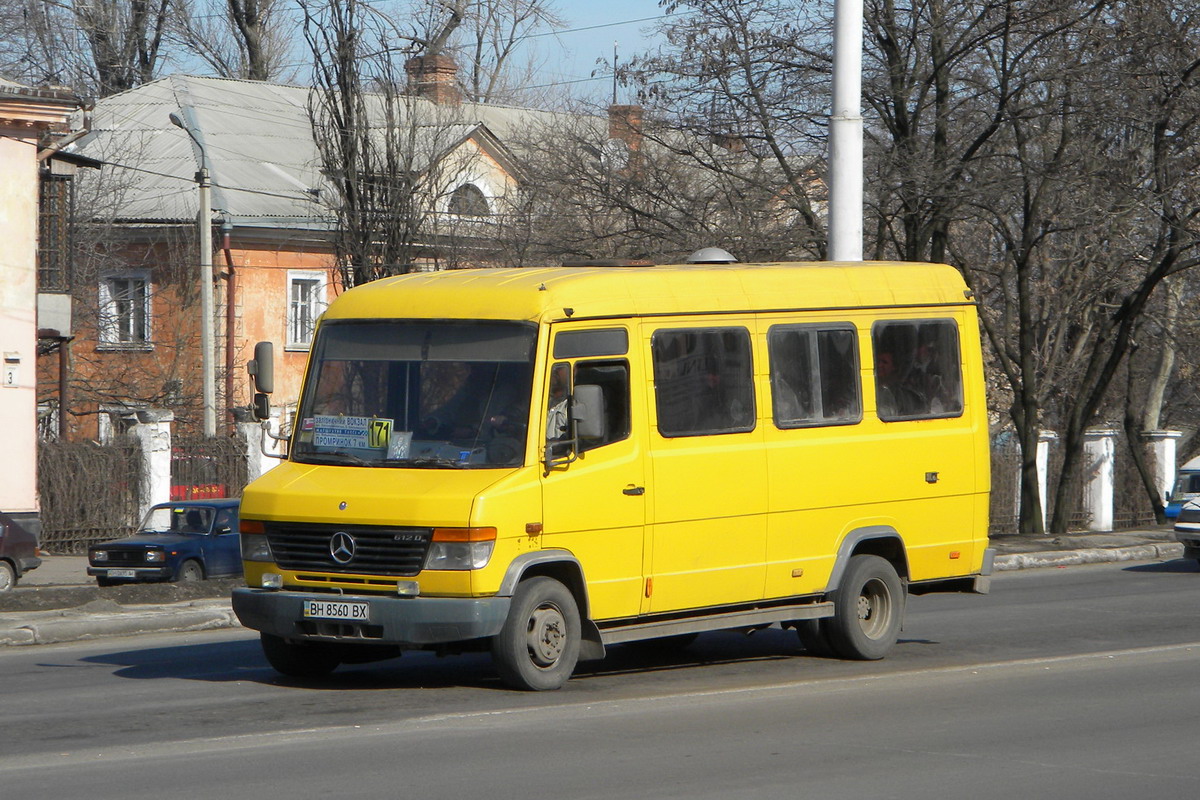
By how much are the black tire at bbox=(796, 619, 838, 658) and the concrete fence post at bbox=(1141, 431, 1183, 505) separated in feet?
76.9

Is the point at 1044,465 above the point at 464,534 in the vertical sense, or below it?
below

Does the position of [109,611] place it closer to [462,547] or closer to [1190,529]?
[462,547]

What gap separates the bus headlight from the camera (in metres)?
9.05

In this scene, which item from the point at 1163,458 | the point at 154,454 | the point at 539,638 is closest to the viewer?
the point at 539,638

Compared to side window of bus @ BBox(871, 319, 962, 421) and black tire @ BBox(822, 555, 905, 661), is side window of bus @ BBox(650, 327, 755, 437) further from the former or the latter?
black tire @ BBox(822, 555, 905, 661)

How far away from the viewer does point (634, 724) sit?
28.1ft

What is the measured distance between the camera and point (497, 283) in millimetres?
10023

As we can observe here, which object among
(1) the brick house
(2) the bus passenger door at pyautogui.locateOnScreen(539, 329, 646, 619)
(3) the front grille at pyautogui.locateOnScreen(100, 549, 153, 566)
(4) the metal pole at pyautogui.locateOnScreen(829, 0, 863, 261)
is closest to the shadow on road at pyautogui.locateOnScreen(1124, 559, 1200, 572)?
(4) the metal pole at pyautogui.locateOnScreen(829, 0, 863, 261)

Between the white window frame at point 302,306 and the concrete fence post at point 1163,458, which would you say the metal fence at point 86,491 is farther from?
the concrete fence post at point 1163,458

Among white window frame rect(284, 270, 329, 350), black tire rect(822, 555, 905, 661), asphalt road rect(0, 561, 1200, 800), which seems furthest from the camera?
white window frame rect(284, 270, 329, 350)

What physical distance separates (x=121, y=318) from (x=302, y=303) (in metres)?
4.37

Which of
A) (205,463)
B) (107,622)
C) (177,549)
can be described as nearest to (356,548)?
(107,622)

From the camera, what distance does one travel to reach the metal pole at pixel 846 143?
54.5ft

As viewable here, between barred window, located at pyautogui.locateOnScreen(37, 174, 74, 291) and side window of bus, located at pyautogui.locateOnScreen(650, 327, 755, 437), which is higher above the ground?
barred window, located at pyautogui.locateOnScreen(37, 174, 74, 291)
